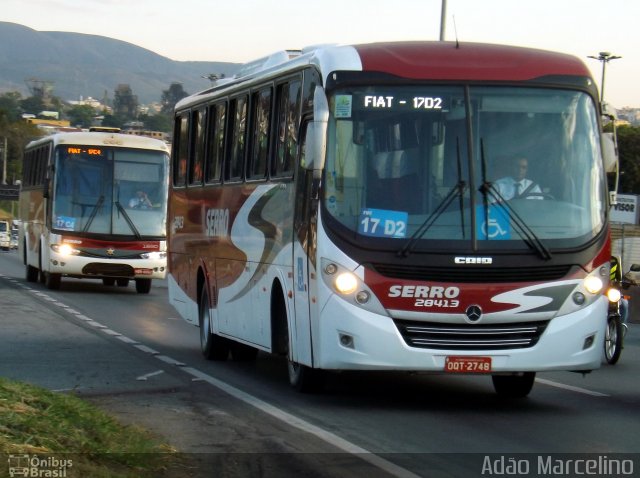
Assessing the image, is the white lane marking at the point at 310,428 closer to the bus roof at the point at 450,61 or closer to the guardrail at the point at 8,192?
the bus roof at the point at 450,61

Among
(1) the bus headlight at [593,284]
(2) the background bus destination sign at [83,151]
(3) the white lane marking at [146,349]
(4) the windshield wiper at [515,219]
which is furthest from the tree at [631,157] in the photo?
(4) the windshield wiper at [515,219]

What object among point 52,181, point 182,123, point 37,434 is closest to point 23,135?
point 52,181

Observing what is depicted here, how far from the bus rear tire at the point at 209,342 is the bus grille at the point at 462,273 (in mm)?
5696

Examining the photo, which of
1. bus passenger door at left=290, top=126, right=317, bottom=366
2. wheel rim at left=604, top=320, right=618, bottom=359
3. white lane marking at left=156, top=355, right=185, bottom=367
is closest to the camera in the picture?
bus passenger door at left=290, top=126, right=317, bottom=366

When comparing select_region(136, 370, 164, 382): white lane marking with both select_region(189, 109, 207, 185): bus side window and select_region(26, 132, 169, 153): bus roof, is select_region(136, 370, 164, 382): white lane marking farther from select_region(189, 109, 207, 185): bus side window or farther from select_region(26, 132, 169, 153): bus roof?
select_region(26, 132, 169, 153): bus roof

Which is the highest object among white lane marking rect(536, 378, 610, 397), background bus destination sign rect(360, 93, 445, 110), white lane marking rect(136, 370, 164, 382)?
background bus destination sign rect(360, 93, 445, 110)

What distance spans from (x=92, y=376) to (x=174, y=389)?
4.75 feet

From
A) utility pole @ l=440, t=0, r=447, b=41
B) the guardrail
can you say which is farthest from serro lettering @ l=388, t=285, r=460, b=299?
the guardrail

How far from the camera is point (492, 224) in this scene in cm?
1173

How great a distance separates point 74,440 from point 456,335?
13.5ft

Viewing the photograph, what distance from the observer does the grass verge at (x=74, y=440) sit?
7836 mm

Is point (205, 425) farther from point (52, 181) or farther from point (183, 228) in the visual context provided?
point (52, 181)

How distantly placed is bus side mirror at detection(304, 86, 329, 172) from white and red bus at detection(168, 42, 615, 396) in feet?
0.05

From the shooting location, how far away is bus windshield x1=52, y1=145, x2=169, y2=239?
32.3 metres
